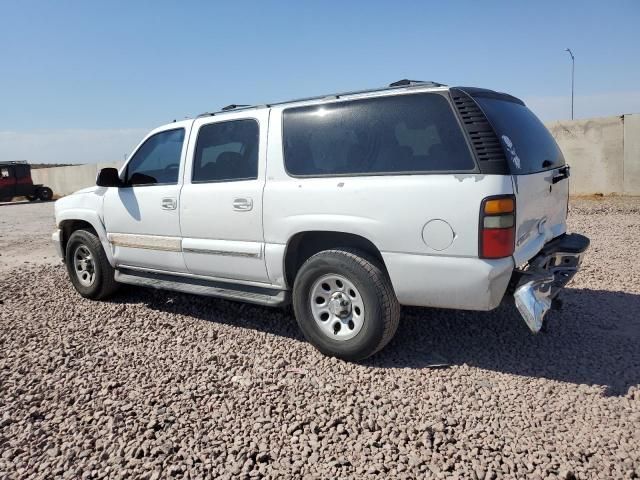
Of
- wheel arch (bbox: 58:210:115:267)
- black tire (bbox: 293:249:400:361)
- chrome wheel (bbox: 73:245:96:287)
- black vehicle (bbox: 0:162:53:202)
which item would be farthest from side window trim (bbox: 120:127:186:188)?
black vehicle (bbox: 0:162:53:202)

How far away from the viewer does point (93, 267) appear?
5.42 meters

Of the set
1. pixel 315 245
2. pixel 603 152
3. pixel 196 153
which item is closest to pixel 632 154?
pixel 603 152

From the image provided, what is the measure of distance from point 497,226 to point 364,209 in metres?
0.88

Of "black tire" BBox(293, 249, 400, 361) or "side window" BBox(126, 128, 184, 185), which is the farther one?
"side window" BBox(126, 128, 184, 185)

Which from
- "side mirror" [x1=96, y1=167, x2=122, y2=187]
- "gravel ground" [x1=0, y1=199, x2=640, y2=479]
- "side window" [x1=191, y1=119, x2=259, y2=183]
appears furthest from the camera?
"side mirror" [x1=96, y1=167, x2=122, y2=187]

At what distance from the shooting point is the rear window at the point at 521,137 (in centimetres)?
315

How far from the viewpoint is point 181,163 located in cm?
455

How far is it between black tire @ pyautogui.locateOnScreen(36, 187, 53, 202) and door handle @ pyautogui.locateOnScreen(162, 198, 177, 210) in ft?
76.8

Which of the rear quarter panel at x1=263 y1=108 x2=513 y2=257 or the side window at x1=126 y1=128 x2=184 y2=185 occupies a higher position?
the side window at x1=126 y1=128 x2=184 y2=185

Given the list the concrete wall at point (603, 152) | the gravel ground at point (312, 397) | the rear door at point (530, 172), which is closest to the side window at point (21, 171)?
the gravel ground at point (312, 397)

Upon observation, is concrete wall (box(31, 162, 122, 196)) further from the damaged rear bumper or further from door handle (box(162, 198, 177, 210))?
the damaged rear bumper

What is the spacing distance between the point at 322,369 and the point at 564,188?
2.43m

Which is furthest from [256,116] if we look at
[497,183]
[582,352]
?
[582,352]

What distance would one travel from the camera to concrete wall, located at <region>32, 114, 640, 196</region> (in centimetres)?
1212
